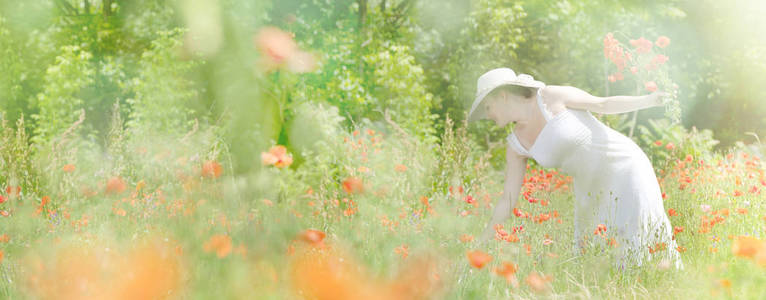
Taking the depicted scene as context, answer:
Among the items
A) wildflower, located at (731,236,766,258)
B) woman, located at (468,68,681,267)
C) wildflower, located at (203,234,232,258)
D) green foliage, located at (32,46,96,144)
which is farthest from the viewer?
green foliage, located at (32,46,96,144)

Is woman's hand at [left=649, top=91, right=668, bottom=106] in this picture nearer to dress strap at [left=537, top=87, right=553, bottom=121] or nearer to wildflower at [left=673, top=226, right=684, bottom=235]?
dress strap at [left=537, top=87, right=553, bottom=121]

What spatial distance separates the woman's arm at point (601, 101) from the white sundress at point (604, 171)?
0.20ft

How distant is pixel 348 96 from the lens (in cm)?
605

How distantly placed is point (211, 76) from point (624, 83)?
6027mm

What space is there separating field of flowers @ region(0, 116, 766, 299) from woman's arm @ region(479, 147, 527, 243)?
0.10 metres

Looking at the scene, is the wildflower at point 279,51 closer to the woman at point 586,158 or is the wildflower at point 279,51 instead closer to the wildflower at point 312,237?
the woman at point 586,158

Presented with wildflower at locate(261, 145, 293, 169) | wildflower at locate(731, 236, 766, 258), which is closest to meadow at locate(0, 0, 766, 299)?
wildflower at locate(731, 236, 766, 258)

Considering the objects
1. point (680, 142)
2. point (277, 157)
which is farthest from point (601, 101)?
point (680, 142)

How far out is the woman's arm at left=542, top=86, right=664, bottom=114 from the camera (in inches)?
101

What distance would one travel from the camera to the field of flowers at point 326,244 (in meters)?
1.90

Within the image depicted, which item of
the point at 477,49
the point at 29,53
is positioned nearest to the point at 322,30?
the point at 477,49

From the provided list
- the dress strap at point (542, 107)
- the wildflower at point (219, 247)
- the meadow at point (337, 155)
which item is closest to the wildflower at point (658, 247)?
the meadow at point (337, 155)

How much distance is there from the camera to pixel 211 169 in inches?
132

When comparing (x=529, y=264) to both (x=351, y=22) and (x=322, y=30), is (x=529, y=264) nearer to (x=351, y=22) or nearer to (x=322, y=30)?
(x=322, y=30)
